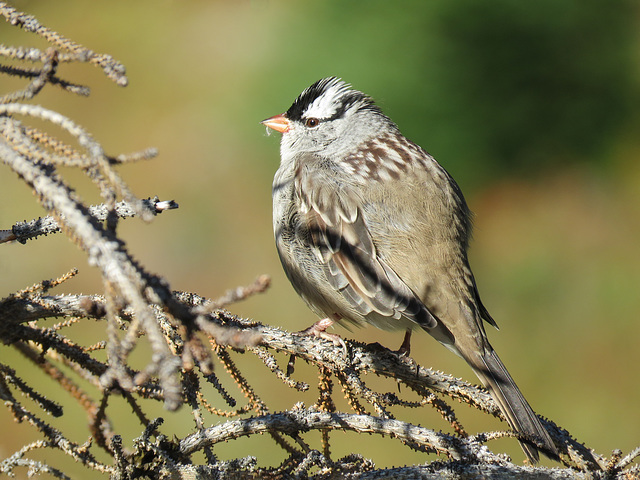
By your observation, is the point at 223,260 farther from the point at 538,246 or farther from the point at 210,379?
the point at 210,379

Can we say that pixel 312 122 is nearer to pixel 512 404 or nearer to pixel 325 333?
pixel 325 333

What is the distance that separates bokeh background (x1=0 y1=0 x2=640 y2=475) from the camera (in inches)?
220

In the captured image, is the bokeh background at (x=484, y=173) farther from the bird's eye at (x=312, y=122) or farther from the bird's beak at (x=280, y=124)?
the bird's eye at (x=312, y=122)

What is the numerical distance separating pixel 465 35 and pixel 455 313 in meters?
4.06

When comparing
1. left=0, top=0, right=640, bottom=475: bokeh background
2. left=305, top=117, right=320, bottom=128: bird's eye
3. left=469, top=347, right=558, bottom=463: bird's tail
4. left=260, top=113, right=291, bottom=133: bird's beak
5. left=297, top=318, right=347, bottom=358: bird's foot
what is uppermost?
left=0, top=0, right=640, bottom=475: bokeh background

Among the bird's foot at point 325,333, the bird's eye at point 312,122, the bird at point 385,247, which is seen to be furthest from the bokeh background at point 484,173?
the bird at point 385,247

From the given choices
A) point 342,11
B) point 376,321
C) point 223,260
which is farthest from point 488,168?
point 376,321

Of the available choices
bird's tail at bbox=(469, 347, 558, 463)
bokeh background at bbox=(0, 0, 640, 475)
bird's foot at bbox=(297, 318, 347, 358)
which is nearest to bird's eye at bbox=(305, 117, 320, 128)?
bird's foot at bbox=(297, 318, 347, 358)

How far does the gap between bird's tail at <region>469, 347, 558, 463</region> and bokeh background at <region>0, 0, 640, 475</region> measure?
2738mm

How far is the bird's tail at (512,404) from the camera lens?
7.15 ft

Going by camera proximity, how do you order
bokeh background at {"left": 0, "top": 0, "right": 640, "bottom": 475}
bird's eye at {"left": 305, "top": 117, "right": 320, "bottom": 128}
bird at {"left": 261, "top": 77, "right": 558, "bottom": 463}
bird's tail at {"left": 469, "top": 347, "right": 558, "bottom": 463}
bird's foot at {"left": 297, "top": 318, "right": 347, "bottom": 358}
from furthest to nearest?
bokeh background at {"left": 0, "top": 0, "right": 640, "bottom": 475}
bird's eye at {"left": 305, "top": 117, "right": 320, "bottom": 128}
bird at {"left": 261, "top": 77, "right": 558, "bottom": 463}
bird's foot at {"left": 297, "top": 318, "right": 347, "bottom": 358}
bird's tail at {"left": 469, "top": 347, "right": 558, "bottom": 463}

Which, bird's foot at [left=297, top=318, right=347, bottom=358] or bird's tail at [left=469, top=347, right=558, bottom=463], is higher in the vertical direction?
bird's foot at [left=297, top=318, right=347, bottom=358]

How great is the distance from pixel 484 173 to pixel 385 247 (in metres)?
3.46

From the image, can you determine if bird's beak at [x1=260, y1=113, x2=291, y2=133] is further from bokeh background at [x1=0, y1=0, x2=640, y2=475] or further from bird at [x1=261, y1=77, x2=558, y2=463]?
bokeh background at [x1=0, y1=0, x2=640, y2=475]
